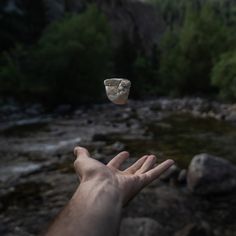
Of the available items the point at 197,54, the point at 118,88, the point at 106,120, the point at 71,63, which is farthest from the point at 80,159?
the point at 197,54

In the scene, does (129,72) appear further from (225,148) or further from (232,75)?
(225,148)

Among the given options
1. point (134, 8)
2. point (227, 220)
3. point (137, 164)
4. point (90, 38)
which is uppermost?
point (137, 164)

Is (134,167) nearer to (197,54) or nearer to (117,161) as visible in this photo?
(117,161)

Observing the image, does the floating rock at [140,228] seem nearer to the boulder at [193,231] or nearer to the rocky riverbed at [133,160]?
the rocky riverbed at [133,160]

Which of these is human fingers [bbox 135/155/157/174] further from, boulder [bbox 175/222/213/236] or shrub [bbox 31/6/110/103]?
shrub [bbox 31/6/110/103]

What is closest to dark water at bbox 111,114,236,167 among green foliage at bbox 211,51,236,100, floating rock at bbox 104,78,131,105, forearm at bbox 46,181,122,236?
floating rock at bbox 104,78,131,105

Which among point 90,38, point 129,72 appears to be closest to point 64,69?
point 90,38

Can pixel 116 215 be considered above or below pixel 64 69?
above

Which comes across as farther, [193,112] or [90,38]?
[90,38]
